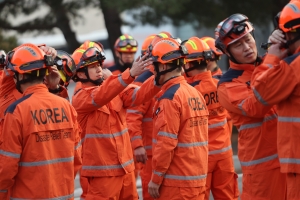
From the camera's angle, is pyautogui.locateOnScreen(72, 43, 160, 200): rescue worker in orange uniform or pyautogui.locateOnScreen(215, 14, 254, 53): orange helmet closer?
pyautogui.locateOnScreen(215, 14, 254, 53): orange helmet

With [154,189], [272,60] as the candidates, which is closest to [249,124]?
[272,60]

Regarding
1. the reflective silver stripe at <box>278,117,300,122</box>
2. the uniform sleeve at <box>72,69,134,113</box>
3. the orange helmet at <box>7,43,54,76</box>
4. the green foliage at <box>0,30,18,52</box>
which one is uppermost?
the orange helmet at <box>7,43,54,76</box>

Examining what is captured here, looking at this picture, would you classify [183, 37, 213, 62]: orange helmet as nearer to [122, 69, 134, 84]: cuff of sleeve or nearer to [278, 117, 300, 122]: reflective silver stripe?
[122, 69, 134, 84]: cuff of sleeve

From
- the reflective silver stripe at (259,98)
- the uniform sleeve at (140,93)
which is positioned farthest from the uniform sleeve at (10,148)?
the reflective silver stripe at (259,98)

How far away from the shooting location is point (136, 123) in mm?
8992

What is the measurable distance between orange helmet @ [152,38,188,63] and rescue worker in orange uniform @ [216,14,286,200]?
550mm

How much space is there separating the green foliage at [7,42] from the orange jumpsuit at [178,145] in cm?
1740

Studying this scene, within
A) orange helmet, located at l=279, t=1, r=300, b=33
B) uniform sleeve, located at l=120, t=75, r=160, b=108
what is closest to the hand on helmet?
uniform sleeve, located at l=120, t=75, r=160, b=108

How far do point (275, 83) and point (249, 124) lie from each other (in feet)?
3.58

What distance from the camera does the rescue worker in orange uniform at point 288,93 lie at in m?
5.36

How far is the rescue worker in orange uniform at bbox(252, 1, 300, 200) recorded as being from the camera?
211 inches

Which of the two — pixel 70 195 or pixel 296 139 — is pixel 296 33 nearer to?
pixel 296 139

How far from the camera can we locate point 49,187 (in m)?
6.28

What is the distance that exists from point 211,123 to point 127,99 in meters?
1.19
